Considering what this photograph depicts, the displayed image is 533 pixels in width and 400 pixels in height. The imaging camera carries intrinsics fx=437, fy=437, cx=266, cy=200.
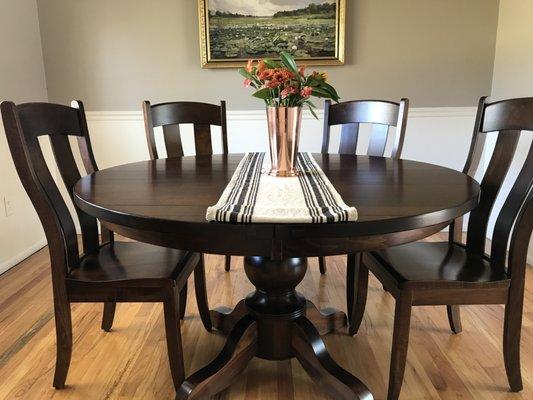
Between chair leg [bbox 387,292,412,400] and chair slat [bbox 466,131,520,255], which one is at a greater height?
chair slat [bbox 466,131,520,255]

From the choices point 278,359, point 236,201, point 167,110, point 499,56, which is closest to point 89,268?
point 236,201

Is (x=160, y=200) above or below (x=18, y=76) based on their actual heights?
below

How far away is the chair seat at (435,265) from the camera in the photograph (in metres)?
1.33

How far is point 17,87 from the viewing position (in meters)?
2.64

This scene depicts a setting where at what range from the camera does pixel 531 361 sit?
5.31 feet

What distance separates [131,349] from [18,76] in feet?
6.22

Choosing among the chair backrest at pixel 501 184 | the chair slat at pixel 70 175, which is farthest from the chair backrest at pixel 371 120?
the chair slat at pixel 70 175

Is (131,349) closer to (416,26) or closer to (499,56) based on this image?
(416,26)

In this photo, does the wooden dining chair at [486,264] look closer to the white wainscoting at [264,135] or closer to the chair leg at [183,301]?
the chair leg at [183,301]

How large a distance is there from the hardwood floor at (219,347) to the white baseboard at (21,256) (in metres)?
0.30

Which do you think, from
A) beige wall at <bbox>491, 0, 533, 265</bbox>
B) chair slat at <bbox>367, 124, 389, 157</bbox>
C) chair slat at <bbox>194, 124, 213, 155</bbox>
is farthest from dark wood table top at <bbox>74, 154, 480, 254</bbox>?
beige wall at <bbox>491, 0, 533, 265</bbox>

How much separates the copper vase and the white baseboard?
1846mm

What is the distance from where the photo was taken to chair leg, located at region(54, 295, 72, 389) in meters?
1.39

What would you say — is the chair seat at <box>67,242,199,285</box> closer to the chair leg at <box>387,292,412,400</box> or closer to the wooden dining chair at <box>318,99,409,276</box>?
the chair leg at <box>387,292,412,400</box>
